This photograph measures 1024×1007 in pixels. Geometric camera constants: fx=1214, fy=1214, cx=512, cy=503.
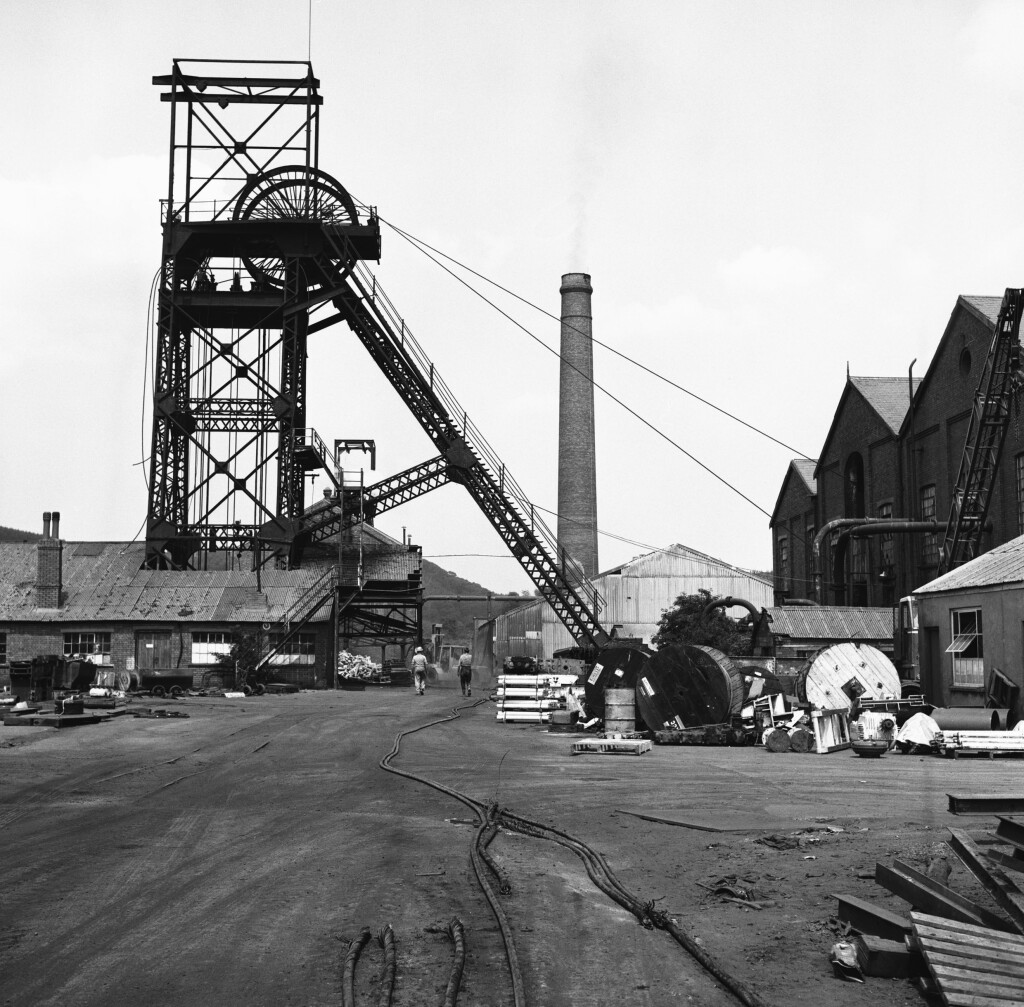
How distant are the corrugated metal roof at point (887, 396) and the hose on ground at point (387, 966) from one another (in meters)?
38.3

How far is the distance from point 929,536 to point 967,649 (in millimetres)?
16803

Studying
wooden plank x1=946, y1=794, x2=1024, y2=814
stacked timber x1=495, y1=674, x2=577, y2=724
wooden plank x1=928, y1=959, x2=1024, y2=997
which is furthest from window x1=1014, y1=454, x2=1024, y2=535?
wooden plank x1=928, y1=959, x2=1024, y2=997

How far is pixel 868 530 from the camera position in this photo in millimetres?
39969

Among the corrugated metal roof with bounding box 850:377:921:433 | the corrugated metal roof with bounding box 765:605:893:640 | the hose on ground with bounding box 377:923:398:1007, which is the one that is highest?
the corrugated metal roof with bounding box 850:377:921:433

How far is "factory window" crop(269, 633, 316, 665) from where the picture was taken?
138ft

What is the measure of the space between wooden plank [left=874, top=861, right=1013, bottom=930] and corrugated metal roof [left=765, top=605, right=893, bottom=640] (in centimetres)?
2891

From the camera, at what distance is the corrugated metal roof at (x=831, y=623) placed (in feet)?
119

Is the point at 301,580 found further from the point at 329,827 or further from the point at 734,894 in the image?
the point at 734,894

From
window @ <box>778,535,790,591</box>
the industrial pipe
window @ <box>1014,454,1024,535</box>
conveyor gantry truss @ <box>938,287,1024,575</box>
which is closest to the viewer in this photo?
conveyor gantry truss @ <box>938,287,1024,575</box>

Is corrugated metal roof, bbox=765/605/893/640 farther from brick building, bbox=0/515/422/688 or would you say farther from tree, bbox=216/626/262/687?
tree, bbox=216/626/262/687

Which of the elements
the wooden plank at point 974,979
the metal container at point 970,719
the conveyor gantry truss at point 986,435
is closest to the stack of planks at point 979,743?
the metal container at point 970,719

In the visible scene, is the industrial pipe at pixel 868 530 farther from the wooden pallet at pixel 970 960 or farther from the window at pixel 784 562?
the wooden pallet at pixel 970 960

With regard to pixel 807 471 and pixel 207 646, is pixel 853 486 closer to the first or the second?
pixel 807 471

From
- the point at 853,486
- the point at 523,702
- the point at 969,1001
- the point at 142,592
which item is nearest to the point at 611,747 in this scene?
the point at 523,702
